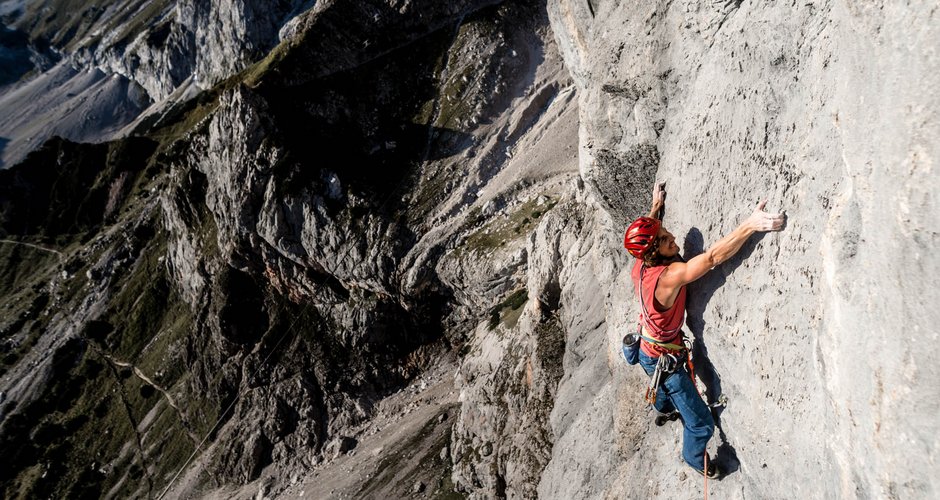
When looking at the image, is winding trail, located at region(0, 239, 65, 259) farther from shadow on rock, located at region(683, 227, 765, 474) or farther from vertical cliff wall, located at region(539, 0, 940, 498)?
shadow on rock, located at region(683, 227, 765, 474)

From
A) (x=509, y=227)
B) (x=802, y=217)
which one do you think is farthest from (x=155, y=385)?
(x=802, y=217)

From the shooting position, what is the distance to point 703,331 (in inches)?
371

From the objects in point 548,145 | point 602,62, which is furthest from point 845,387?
point 548,145

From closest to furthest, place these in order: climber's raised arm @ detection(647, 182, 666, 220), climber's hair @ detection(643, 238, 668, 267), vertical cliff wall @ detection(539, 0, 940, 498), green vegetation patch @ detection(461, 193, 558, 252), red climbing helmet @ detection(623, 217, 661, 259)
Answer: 1. vertical cliff wall @ detection(539, 0, 940, 498)
2. red climbing helmet @ detection(623, 217, 661, 259)
3. climber's hair @ detection(643, 238, 668, 267)
4. climber's raised arm @ detection(647, 182, 666, 220)
5. green vegetation patch @ detection(461, 193, 558, 252)

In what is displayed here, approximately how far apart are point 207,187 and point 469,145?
120ft

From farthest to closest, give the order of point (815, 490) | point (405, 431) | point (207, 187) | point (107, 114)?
point (107, 114), point (207, 187), point (405, 431), point (815, 490)

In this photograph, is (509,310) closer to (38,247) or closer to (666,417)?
(666,417)

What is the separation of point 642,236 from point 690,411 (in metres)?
3.43

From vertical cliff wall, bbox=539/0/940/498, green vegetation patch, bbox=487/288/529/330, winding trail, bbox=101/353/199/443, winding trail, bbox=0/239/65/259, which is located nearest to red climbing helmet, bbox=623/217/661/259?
vertical cliff wall, bbox=539/0/940/498

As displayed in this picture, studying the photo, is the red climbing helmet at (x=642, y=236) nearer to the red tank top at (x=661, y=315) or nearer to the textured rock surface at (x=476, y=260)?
the red tank top at (x=661, y=315)

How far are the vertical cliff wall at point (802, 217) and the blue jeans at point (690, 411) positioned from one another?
37 centimetres

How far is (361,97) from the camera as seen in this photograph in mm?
62219

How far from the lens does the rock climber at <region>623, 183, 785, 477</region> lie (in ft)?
28.7

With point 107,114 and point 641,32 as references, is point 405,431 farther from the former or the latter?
point 107,114
